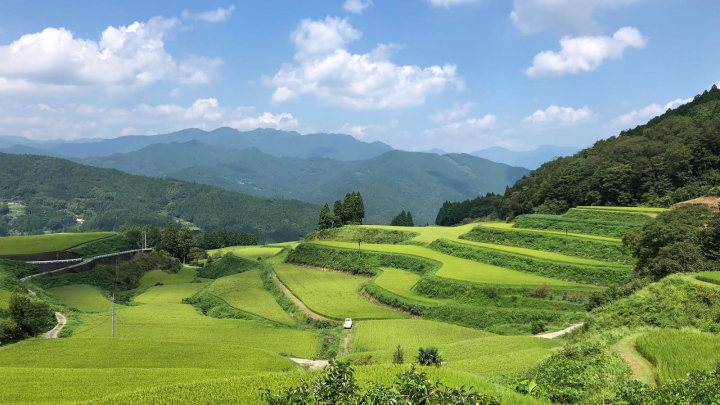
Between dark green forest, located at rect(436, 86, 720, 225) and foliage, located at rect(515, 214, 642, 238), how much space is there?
12852 mm

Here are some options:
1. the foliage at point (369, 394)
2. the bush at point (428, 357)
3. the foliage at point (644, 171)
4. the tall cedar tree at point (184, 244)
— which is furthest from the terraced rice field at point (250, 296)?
the foliage at point (644, 171)

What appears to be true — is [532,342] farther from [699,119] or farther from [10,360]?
[699,119]

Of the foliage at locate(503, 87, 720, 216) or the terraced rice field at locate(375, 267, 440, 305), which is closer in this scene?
the terraced rice field at locate(375, 267, 440, 305)

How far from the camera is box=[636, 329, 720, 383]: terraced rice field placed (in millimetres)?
11633

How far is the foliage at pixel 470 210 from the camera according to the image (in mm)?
96750

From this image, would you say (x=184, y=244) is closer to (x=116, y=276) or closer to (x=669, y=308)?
(x=116, y=276)

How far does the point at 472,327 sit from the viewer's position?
30781mm

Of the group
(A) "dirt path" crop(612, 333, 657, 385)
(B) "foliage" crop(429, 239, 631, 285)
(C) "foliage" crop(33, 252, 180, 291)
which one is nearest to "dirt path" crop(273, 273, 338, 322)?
(B) "foliage" crop(429, 239, 631, 285)

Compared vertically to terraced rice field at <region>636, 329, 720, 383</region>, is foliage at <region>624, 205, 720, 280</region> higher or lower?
higher

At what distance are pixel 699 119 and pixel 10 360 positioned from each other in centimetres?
8085

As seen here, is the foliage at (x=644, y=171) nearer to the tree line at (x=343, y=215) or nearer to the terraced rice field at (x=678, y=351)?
the tree line at (x=343, y=215)

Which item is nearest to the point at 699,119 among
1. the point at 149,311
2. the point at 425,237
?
the point at 425,237

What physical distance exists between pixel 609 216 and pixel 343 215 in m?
41.9

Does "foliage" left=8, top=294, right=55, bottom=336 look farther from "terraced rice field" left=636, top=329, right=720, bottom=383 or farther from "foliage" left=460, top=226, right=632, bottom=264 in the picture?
"foliage" left=460, top=226, right=632, bottom=264
